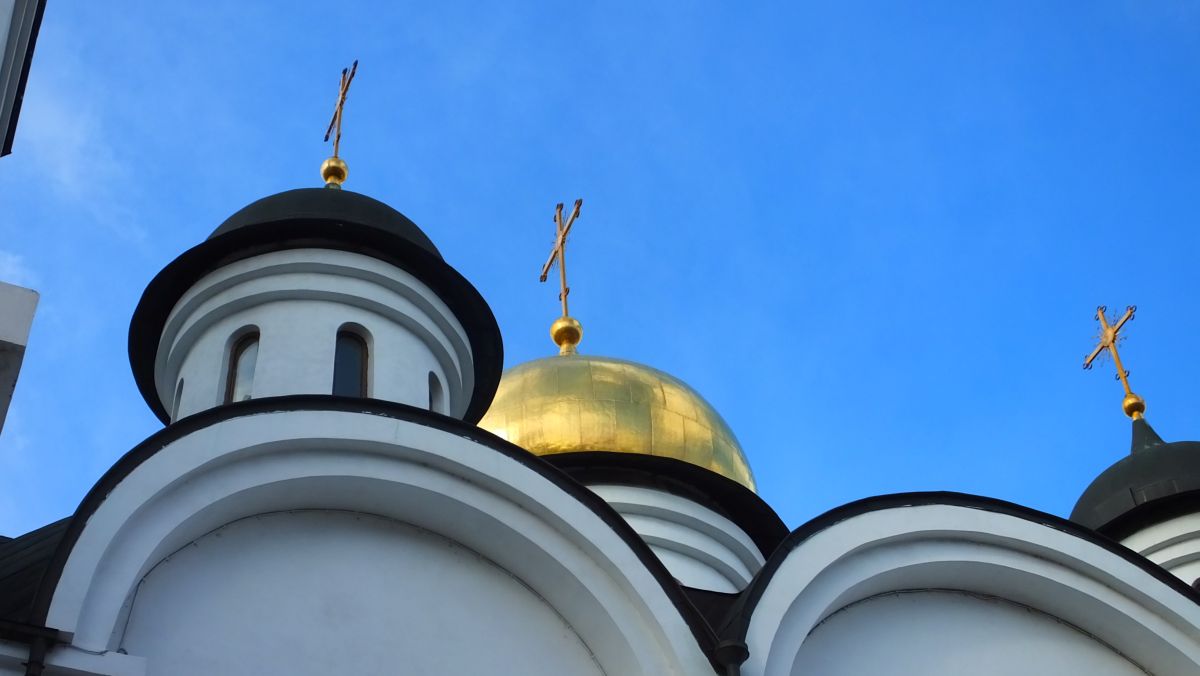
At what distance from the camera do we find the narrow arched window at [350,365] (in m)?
8.32

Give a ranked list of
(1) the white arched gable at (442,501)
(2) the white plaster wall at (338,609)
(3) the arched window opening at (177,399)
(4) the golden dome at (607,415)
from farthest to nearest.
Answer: (4) the golden dome at (607,415)
(3) the arched window opening at (177,399)
(1) the white arched gable at (442,501)
(2) the white plaster wall at (338,609)

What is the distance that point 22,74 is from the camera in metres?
5.16

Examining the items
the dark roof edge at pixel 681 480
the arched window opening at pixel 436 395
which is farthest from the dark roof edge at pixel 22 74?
the dark roof edge at pixel 681 480

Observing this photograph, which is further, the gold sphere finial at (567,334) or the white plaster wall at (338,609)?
the gold sphere finial at (567,334)

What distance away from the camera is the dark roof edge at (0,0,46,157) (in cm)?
496

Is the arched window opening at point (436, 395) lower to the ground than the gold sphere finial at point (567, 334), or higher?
lower

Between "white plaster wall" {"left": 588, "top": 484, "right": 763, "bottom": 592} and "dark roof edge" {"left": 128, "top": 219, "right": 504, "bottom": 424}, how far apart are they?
2.23m

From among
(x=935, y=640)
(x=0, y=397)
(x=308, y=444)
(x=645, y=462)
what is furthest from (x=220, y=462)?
(x=645, y=462)

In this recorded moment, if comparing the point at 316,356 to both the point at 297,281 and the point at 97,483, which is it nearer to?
the point at 297,281

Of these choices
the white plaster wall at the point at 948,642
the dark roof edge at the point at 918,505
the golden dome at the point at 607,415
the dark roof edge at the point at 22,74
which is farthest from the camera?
the golden dome at the point at 607,415

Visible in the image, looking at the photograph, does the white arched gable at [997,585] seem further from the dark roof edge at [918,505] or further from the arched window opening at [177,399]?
the arched window opening at [177,399]

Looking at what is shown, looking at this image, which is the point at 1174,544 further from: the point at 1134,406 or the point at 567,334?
the point at 567,334

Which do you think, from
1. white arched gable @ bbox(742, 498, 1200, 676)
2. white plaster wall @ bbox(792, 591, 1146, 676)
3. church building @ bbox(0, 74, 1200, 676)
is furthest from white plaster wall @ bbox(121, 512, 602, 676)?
white arched gable @ bbox(742, 498, 1200, 676)

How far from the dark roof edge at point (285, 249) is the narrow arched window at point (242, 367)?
0.52 metres
